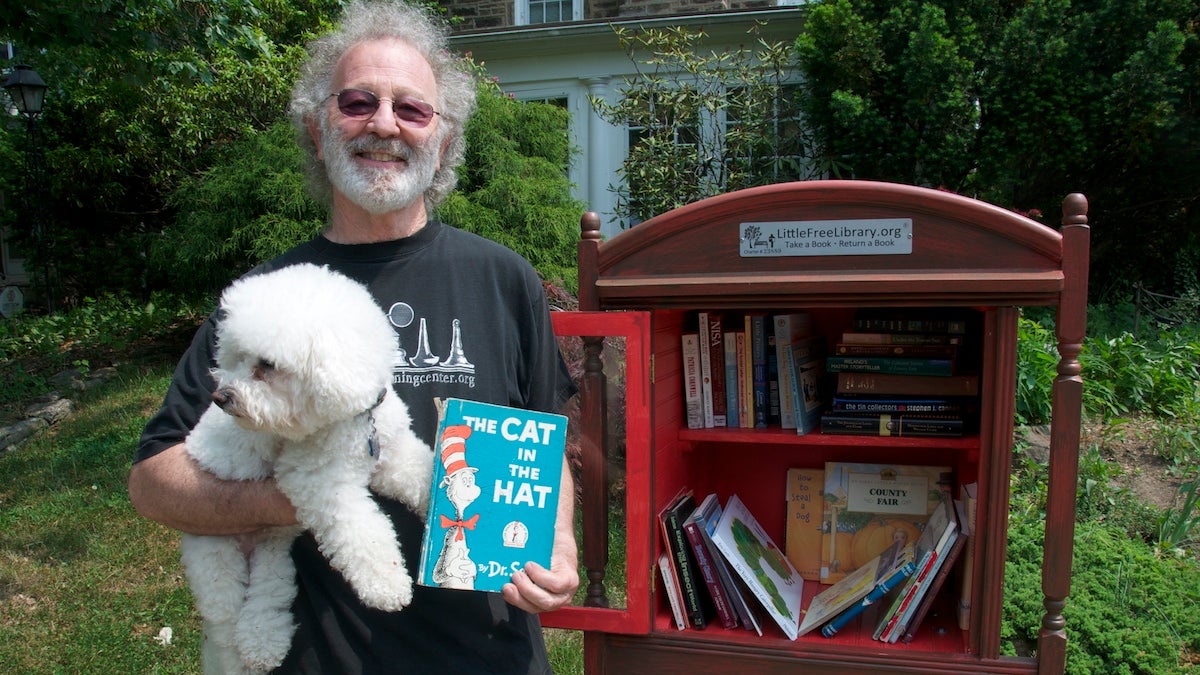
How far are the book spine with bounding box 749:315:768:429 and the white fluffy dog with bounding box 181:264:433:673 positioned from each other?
147cm

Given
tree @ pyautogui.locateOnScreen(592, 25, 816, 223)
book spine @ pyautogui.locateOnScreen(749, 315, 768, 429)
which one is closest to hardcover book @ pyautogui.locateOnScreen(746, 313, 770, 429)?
book spine @ pyautogui.locateOnScreen(749, 315, 768, 429)

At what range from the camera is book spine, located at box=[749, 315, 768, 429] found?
9.00 feet

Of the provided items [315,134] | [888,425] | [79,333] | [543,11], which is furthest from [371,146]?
[543,11]

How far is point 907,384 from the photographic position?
103 inches

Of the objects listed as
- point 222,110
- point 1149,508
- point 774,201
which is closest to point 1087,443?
point 1149,508

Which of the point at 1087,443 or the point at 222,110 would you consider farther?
the point at 222,110

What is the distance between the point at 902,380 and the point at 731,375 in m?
0.55

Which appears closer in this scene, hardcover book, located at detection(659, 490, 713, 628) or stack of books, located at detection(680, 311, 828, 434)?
hardcover book, located at detection(659, 490, 713, 628)

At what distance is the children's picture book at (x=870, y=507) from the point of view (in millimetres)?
2861

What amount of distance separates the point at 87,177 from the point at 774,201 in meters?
10.5

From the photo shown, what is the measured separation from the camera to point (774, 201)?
2.16 m

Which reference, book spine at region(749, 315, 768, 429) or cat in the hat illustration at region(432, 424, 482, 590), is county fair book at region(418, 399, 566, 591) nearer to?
cat in the hat illustration at region(432, 424, 482, 590)

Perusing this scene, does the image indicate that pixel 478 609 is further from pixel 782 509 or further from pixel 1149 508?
pixel 1149 508

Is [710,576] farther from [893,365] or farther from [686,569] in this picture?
[893,365]
